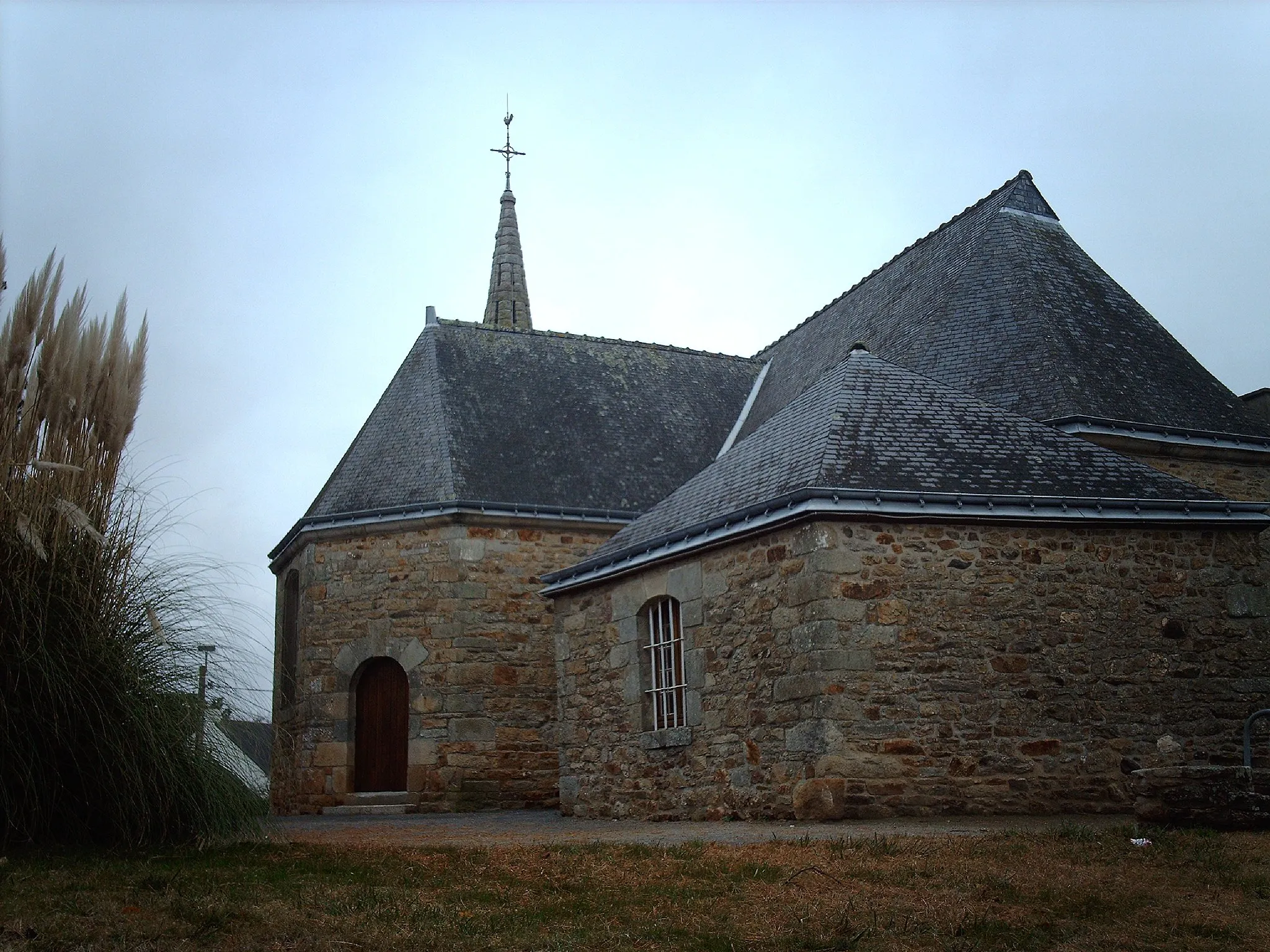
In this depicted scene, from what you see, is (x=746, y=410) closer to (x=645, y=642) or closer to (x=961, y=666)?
(x=645, y=642)

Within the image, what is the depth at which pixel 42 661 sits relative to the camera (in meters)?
6.52

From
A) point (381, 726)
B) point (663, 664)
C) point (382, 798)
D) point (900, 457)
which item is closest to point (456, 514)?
point (381, 726)

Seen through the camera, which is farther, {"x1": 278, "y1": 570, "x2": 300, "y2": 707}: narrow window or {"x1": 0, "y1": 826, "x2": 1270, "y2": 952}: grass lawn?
{"x1": 278, "y1": 570, "x2": 300, "y2": 707}: narrow window

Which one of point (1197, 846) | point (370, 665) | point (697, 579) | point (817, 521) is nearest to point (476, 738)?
point (370, 665)

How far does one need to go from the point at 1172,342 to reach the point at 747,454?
22.6 feet

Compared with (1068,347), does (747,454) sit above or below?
below

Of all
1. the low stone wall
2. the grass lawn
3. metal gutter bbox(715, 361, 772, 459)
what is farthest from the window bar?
metal gutter bbox(715, 361, 772, 459)

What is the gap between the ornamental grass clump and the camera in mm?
6531

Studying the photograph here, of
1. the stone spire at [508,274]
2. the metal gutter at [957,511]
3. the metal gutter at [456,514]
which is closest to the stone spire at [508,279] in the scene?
the stone spire at [508,274]

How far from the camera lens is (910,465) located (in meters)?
10.8

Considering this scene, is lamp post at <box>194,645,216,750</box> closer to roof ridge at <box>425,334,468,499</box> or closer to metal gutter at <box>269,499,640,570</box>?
metal gutter at <box>269,499,640,570</box>

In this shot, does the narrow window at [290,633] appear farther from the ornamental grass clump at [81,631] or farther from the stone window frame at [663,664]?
the ornamental grass clump at [81,631]

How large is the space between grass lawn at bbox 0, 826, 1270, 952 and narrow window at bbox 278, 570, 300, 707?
9.94 meters

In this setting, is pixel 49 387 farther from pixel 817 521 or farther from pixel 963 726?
pixel 963 726
